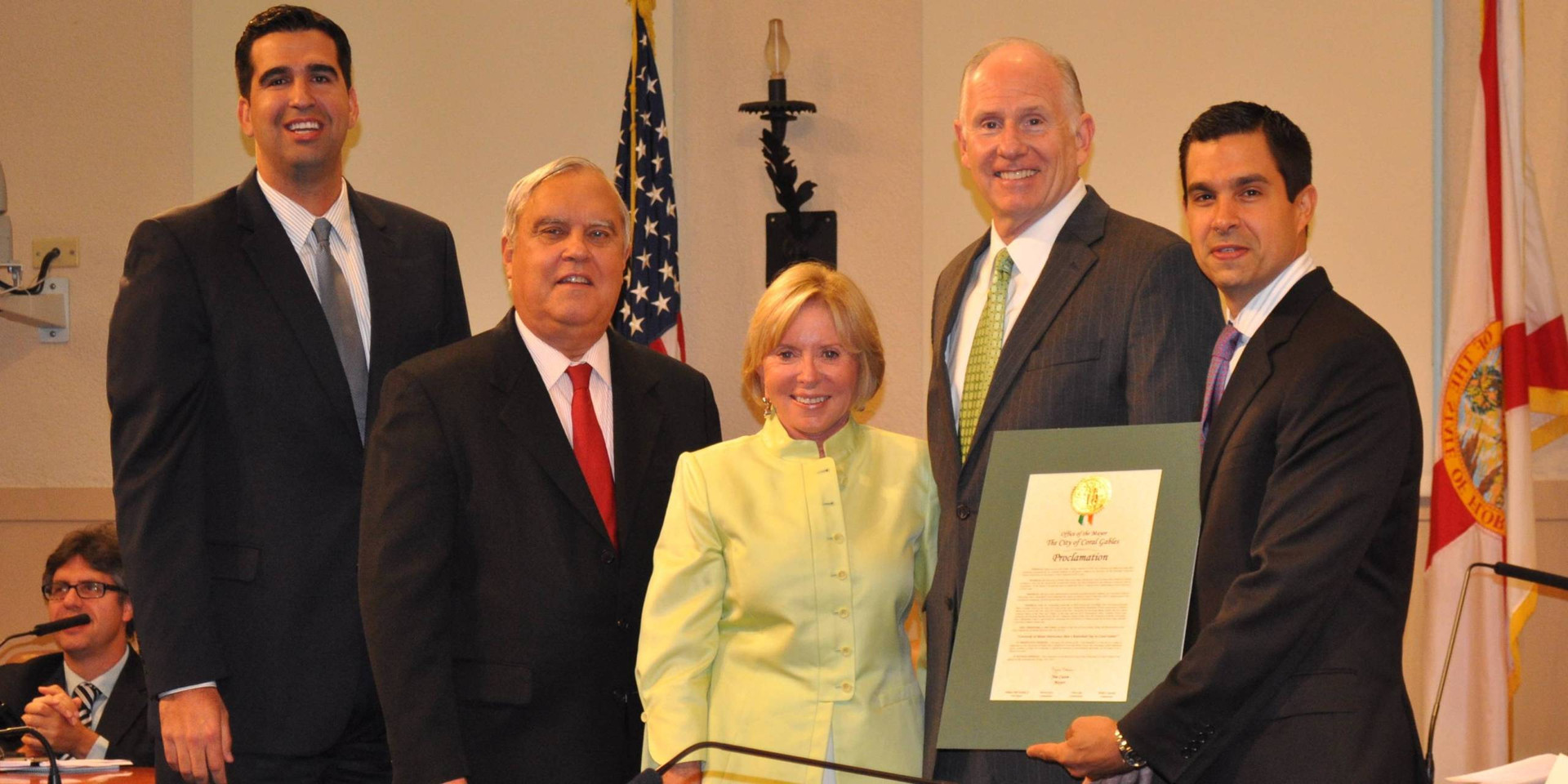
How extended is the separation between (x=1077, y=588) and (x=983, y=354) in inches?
19.6

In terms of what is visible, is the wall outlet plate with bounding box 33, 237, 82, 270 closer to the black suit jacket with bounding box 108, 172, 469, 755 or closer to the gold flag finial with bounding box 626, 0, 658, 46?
the gold flag finial with bounding box 626, 0, 658, 46

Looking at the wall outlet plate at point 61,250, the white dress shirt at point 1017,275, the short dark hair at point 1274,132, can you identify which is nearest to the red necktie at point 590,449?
the white dress shirt at point 1017,275

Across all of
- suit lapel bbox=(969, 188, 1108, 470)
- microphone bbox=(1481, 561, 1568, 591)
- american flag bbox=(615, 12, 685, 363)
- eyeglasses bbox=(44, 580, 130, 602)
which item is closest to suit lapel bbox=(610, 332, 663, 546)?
suit lapel bbox=(969, 188, 1108, 470)

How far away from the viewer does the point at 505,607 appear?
2.83 m

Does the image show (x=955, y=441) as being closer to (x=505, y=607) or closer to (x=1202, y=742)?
(x=1202, y=742)

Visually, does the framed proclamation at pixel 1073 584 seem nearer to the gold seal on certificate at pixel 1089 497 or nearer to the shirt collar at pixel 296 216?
the gold seal on certificate at pixel 1089 497

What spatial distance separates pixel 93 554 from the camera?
15.7 feet

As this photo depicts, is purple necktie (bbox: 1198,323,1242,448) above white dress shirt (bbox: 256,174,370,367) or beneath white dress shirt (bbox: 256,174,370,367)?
beneath

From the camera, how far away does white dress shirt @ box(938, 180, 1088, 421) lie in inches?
107

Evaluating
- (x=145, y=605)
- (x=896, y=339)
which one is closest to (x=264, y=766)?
(x=145, y=605)

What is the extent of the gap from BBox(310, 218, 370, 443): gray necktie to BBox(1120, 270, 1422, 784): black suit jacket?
1726 mm

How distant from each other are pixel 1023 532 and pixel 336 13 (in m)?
4.43

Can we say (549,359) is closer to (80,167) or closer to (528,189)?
(528,189)

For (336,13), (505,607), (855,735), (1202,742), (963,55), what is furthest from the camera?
(336,13)
